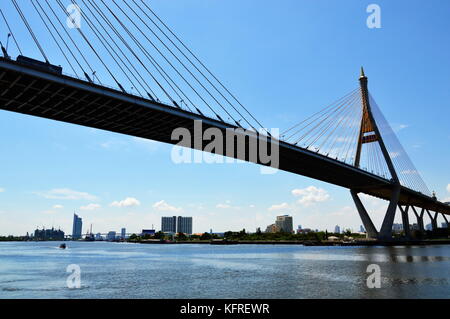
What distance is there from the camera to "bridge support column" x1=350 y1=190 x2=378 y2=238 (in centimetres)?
6894

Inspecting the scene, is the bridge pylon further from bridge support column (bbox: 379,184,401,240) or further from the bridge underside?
the bridge underside

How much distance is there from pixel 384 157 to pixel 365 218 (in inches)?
476

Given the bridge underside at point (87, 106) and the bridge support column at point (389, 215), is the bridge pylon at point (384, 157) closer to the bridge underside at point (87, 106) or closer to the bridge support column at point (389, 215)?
the bridge support column at point (389, 215)

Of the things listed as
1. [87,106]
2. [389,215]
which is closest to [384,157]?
[389,215]

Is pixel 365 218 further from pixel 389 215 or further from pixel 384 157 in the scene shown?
pixel 384 157

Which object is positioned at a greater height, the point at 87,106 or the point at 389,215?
the point at 87,106

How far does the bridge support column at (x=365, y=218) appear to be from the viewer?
226 ft

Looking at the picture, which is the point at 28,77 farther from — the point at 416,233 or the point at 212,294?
the point at 416,233

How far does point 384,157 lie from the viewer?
64750 mm

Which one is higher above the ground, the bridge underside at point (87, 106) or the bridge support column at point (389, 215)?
the bridge underside at point (87, 106)

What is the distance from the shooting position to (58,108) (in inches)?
1278

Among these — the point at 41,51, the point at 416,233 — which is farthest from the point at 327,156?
the point at 416,233

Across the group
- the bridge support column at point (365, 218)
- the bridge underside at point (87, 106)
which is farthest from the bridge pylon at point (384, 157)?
the bridge underside at point (87, 106)

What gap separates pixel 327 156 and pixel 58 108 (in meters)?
37.8
